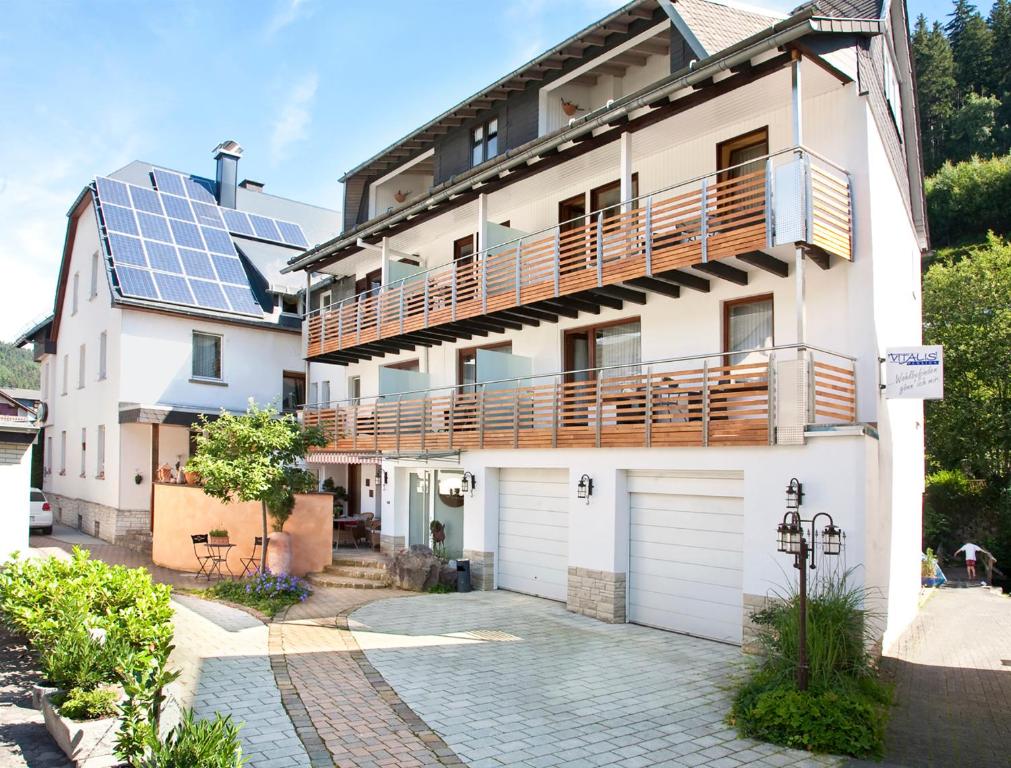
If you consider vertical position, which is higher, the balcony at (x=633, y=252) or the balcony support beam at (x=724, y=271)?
the balcony at (x=633, y=252)

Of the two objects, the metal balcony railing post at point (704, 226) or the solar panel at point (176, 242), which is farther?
the solar panel at point (176, 242)

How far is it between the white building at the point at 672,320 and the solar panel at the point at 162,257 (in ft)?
28.1

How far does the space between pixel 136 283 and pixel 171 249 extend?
2.60m

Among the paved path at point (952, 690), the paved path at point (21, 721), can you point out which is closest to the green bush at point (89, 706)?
the paved path at point (21, 721)

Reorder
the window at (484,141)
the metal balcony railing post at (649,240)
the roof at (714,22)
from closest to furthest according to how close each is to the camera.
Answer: the metal balcony railing post at (649,240) < the roof at (714,22) < the window at (484,141)

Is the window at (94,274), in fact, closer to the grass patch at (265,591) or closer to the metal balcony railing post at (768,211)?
the grass patch at (265,591)

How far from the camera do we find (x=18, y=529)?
48.0ft

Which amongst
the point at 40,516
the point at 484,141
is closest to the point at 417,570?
the point at 484,141

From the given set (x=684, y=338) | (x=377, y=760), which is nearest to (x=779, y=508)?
(x=684, y=338)

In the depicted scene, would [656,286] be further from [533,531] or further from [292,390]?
[292,390]

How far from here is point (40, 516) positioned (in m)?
24.7

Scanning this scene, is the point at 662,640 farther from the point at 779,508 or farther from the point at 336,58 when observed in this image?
the point at 336,58

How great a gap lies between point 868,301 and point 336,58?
381 inches

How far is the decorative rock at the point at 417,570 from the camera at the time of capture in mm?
16359
